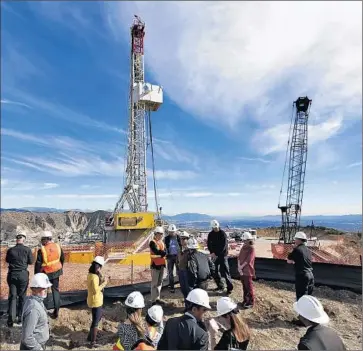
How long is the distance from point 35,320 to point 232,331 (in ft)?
6.46

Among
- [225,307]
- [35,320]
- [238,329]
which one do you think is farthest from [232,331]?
[35,320]

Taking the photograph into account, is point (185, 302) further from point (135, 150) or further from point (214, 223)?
point (135, 150)

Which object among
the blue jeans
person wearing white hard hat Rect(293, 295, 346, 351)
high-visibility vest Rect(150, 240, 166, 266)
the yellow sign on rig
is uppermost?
the yellow sign on rig

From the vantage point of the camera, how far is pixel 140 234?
19406 mm

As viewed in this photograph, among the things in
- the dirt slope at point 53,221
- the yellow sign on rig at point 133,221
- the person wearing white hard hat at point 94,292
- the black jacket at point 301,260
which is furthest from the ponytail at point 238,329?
the dirt slope at point 53,221

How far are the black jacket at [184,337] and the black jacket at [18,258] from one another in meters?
3.70

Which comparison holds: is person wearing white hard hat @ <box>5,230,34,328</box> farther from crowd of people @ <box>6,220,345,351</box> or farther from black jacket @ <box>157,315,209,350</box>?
black jacket @ <box>157,315,209,350</box>

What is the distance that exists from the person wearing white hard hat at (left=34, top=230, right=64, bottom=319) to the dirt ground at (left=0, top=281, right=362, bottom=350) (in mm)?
413

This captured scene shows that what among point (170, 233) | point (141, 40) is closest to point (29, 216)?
point (141, 40)

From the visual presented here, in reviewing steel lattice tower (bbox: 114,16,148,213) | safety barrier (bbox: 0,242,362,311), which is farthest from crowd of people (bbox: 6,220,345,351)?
steel lattice tower (bbox: 114,16,148,213)

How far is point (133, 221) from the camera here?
63.6 feet

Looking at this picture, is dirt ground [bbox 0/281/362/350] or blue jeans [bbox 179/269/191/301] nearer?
dirt ground [bbox 0/281/362/350]

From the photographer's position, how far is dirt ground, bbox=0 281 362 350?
5.31 metres

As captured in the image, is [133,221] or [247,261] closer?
[247,261]
